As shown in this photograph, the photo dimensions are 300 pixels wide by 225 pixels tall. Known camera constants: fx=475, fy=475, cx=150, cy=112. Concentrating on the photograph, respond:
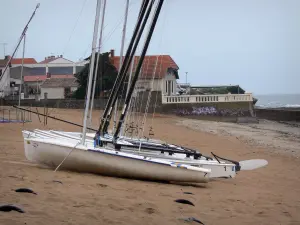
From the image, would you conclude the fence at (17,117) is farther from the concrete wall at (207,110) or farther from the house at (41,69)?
the house at (41,69)

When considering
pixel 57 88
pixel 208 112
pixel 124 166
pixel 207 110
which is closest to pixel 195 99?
pixel 207 110

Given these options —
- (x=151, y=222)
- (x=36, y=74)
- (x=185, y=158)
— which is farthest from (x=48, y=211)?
(x=36, y=74)

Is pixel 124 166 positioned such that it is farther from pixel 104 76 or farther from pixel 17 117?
pixel 104 76

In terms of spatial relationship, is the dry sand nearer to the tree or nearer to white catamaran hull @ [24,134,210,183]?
white catamaran hull @ [24,134,210,183]

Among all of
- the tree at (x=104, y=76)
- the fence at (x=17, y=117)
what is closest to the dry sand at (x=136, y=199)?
the fence at (x=17, y=117)

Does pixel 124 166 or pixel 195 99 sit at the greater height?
pixel 195 99

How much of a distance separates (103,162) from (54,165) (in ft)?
4.31

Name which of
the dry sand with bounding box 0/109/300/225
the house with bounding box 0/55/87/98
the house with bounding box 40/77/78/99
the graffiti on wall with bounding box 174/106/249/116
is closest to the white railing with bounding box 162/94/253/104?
the graffiti on wall with bounding box 174/106/249/116

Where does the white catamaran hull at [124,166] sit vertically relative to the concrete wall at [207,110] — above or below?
below

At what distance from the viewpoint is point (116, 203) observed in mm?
7949

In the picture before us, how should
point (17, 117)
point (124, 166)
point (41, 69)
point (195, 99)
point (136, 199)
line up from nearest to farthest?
point (136, 199) → point (124, 166) → point (17, 117) → point (195, 99) → point (41, 69)

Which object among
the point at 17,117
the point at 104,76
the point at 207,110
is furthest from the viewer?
the point at 104,76

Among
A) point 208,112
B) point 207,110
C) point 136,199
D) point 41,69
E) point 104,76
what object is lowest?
point 136,199

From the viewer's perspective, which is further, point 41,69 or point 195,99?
point 41,69
